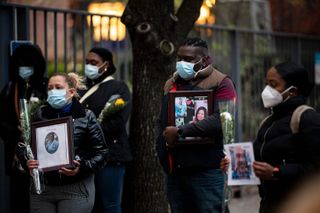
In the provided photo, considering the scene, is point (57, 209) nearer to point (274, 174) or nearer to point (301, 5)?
point (274, 174)

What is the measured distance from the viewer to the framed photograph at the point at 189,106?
6.37 m

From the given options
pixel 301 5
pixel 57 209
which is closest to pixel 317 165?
pixel 57 209

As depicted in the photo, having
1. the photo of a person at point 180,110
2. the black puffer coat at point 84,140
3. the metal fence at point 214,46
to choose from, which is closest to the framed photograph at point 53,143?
the black puffer coat at point 84,140

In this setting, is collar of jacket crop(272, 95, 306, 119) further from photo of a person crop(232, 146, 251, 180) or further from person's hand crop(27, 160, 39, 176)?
person's hand crop(27, 160, 39, 176)

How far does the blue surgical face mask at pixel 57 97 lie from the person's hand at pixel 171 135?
0.97 metres

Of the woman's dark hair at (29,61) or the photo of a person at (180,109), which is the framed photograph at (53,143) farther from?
the woman's dark hair at (29,61)

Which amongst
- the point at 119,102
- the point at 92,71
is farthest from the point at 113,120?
the point at 92,71

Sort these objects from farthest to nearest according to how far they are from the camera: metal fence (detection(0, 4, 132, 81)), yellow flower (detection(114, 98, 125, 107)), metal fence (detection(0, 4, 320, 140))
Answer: metal fence (detection(0, 4, 320, 140))
metal fence (detection(0, 4, 132, 81))
yellow flower (detection(114, 98, 125, 107))

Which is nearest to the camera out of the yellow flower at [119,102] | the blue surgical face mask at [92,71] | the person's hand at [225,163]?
the person's hand at [225,163]

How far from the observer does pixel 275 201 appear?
557 centimetres

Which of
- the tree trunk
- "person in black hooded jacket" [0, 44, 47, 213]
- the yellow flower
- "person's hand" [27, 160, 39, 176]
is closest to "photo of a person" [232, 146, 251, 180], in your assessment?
"person's hand" [27, 160, 39, 176]

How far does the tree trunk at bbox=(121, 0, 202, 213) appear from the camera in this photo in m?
8.23

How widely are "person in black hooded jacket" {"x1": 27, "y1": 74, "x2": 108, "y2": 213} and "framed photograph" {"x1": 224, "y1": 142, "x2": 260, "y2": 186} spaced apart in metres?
1.25

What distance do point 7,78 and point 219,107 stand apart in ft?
10.2
